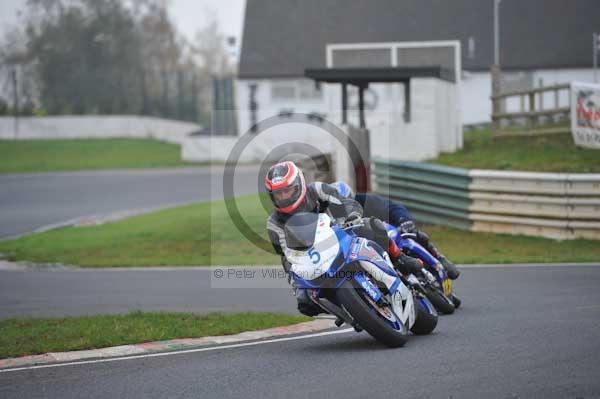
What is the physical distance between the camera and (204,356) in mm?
8516

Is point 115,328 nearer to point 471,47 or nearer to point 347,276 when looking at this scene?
point 347,276

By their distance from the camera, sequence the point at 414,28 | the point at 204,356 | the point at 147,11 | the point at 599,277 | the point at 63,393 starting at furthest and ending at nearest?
the point at 147,11, the point at 414,28, the point at 599,277, the point at 204,356, the point at 63,393

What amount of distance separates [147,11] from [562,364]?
6429 centimetres

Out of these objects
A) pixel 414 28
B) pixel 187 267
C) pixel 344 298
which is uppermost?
pixel 414 28

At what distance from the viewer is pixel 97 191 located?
30.0m

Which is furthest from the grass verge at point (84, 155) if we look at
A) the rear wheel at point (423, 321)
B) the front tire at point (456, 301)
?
the rear wheel at point (423, 321)

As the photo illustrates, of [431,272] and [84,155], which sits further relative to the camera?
[84,155]

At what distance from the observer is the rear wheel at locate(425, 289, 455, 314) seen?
32.3 feet

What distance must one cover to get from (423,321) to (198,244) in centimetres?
1044

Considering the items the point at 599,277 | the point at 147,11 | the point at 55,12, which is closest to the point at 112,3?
the point at 55,12

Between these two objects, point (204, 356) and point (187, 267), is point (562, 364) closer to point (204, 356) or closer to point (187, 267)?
point (204, 356)

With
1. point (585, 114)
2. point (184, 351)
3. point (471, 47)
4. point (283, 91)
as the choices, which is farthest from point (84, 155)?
point (184, 351)

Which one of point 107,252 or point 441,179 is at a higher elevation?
point 441,179

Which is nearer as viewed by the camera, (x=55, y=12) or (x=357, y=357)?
(x=357, y=357)
